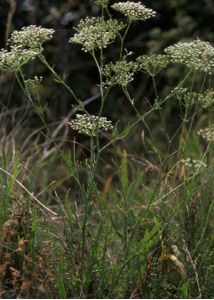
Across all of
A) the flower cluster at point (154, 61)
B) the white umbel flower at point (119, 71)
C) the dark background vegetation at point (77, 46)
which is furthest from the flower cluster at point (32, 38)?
the dark background vegetation at point (77, 46)

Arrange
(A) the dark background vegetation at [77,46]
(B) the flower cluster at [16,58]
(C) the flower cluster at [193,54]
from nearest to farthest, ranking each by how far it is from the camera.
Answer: (B) the flower cluster at [16,58] → (C) the flower cluster at [193,54] → (A) the dark background vegetation at [77,46]

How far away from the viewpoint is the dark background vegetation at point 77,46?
328 inches

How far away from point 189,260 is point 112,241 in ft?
1.98

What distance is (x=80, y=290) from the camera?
2.92 meters

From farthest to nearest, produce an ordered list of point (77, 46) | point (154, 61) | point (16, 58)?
point (77, 46) → point (154, 61) → point (16, 58)

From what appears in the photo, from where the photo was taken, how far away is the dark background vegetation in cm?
834

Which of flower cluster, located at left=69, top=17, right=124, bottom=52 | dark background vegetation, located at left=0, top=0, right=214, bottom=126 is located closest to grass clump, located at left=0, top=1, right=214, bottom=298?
flower cluster, located at left=69, top=17, right=124, bottom=52

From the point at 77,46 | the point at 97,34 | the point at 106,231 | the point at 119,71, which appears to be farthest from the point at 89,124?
the point at 77,46

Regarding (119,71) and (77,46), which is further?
(77,46)

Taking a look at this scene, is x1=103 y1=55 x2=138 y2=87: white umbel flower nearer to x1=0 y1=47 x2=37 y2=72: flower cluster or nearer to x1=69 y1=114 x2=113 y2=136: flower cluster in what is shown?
x1=69 y1=114 x2=113 y2=136: flower cluster

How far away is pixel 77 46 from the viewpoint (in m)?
9.07

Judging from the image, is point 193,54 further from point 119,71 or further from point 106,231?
point 106,231

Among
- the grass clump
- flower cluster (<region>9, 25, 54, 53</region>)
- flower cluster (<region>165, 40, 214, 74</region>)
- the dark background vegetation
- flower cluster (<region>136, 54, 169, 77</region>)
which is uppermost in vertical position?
flower cluster (<region>9, 25, 54, 53</region>)

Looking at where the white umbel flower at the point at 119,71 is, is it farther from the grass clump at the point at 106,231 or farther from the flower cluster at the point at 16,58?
the flower cluster at the point at 16,58
